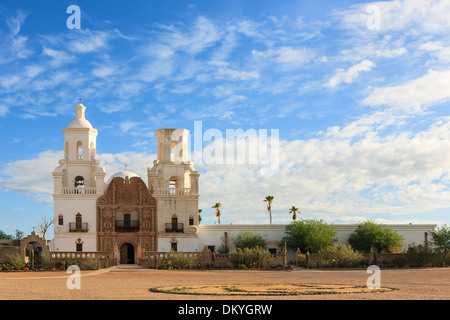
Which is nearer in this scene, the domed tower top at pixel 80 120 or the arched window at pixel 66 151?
the arched window at pixel 66 151

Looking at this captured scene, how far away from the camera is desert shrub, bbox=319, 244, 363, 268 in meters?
42.2

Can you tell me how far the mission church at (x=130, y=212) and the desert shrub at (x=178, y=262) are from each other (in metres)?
8.90

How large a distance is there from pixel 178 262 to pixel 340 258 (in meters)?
12.2

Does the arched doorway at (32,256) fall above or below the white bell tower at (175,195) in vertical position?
below

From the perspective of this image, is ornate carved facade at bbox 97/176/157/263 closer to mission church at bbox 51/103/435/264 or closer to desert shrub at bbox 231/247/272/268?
mission church at bbox 51/103/435/264

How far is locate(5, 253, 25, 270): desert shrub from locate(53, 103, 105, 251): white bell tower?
25.7 feet

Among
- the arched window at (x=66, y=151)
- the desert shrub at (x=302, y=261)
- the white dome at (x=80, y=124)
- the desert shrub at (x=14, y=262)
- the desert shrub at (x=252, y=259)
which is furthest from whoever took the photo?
the white dome at (x=80, y=124)

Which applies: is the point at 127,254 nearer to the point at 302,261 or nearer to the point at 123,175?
the point at 123,175

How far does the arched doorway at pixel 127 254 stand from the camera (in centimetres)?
5138

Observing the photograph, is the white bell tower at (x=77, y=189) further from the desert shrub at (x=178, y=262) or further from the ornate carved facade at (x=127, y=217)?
the desert shrub at (x=178, y=262)

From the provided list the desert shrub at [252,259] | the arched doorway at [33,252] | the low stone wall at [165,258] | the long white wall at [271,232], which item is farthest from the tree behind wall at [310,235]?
the arched doorway at [33,252]

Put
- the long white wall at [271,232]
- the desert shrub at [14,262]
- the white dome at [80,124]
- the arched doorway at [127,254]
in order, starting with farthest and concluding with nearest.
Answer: the white dome at [80,124] → the long white wall at [271,232] → the arched doorway at [127,254] → the desert shrub at [14,262]

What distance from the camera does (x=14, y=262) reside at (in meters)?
41.3

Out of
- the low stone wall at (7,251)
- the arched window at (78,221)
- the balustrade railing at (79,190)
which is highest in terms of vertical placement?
the balustrade railing at (79,190)
